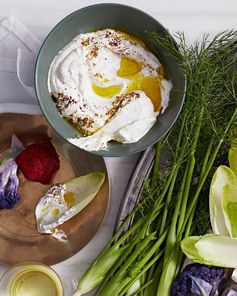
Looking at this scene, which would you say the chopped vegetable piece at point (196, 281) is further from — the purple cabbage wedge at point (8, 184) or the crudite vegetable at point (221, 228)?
the purple cabbage wedge at point (8, 184)

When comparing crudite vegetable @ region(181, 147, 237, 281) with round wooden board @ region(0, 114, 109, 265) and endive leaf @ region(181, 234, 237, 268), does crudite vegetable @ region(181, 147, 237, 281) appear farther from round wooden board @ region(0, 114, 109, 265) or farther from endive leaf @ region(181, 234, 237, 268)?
round wooden board @ region(0, 114, 109, 265)

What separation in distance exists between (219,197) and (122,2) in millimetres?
366

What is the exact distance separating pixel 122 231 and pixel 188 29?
361 mm

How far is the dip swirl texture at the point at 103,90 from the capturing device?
1.23 meters

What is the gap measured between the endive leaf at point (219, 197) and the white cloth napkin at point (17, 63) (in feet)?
1.03

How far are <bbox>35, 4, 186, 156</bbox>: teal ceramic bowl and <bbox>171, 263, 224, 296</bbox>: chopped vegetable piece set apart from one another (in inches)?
8.4

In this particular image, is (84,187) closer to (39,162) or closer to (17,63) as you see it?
(39,162)

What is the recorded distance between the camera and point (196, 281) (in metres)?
1.23

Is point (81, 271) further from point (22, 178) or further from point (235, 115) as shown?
point (235, 115)

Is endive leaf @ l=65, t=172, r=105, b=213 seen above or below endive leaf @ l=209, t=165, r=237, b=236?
below

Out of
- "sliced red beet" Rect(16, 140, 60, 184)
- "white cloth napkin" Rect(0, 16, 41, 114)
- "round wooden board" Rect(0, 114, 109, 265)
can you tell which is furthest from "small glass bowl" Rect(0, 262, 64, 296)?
"white cloth napkin" Rect(0, 16, 41, 114)

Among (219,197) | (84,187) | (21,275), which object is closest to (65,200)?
(84,187)

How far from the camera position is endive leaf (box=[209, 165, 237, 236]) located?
126 cm

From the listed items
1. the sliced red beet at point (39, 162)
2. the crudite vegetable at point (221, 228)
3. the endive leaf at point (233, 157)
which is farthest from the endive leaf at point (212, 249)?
the sliced red beet at point (39, 162)
